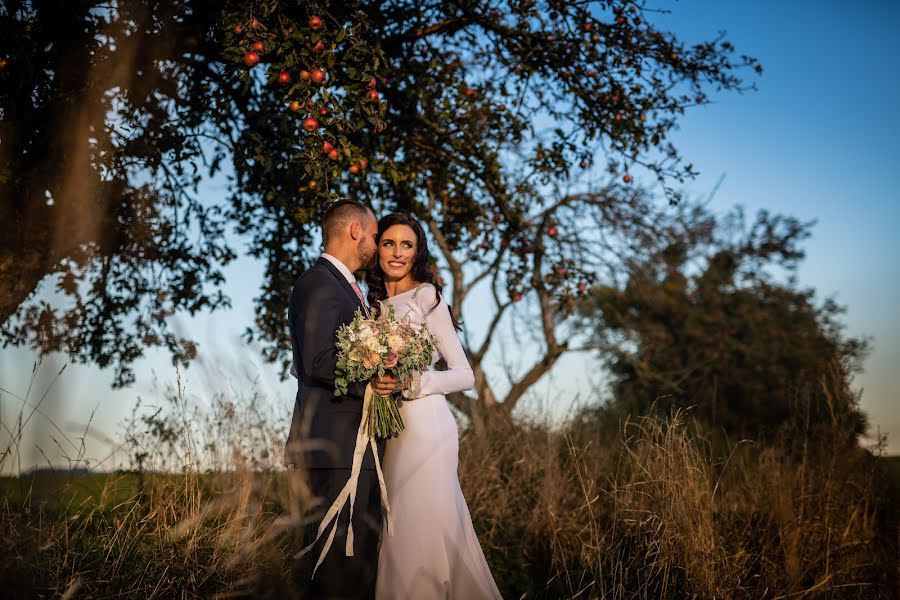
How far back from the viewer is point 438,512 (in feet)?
13.8

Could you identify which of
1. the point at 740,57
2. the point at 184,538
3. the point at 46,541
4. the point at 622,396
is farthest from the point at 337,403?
the point at 622,396

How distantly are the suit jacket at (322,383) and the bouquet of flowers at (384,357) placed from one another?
106mm

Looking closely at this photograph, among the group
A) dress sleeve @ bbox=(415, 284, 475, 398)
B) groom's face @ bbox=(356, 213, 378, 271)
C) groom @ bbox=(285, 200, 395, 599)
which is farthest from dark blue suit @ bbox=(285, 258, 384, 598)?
dress sleeve @ bbox=(415, 284, 475, 398)

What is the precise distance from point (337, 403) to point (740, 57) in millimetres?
6409

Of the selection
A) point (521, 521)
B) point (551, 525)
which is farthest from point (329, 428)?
point (521, 521)

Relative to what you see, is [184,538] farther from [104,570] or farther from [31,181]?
[31,181]

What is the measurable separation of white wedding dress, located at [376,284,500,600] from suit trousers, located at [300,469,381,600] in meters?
0.17

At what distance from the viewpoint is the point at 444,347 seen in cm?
451

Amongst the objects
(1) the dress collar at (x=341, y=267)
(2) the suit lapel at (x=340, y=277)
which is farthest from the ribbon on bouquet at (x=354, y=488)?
(1) the dress collar at (x=341, y=267)

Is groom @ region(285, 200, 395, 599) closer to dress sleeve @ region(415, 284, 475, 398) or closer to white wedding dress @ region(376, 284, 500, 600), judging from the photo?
white wedding dress @ region(376, 284, 500, 600)

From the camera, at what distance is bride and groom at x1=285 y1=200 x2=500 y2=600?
157 inches

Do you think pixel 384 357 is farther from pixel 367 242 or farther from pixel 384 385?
pixel 367 242

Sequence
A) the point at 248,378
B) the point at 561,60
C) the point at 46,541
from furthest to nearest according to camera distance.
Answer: the point at 561,60, the point at 248,378, the point at 46,541

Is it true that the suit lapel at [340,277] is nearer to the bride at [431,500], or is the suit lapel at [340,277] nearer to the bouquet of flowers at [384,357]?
the bouquet of flowers at [384,357]
